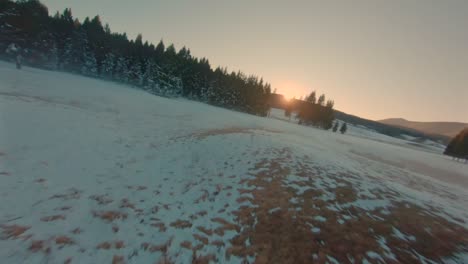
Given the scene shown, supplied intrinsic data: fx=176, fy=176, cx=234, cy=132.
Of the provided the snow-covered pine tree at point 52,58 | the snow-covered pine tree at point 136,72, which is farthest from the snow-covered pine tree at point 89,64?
the snow-covered pine tree at point 136,72

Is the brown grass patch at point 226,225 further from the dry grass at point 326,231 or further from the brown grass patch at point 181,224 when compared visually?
the brown grass patch at point 181,224

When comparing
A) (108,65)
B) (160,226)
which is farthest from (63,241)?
(108,65)

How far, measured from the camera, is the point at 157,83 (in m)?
51.5

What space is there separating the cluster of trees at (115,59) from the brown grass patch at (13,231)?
50.9 meters

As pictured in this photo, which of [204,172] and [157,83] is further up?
[157,83]

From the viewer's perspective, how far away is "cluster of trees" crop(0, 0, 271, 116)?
136ft

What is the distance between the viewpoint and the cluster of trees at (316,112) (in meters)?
66.1

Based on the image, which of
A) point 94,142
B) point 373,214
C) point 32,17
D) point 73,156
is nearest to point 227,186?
point 373,214

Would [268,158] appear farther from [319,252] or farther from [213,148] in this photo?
[319,252]

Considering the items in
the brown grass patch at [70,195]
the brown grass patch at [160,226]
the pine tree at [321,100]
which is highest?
the pine tree at [321,100]

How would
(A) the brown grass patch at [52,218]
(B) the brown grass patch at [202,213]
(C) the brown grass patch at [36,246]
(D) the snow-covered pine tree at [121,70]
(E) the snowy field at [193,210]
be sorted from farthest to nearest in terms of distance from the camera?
(D) the snow-covered pine tree at [121,70] → (B) the brown grass patch at [202,213] → (A) the brown grass patch at [52,218] → (E) the snowy field at [193,210] → (C) the brown grass patch at [36,246]

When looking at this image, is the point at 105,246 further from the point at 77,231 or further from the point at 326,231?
the point at 326,231

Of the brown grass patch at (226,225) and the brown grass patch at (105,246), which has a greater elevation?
the brown grass patch at (226,225)

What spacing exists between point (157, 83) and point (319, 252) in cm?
5593
